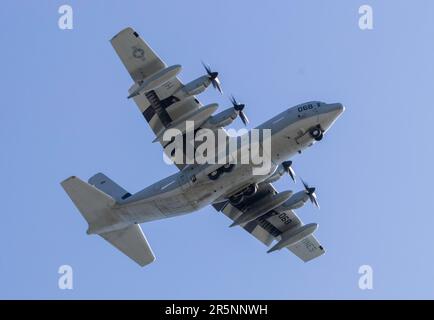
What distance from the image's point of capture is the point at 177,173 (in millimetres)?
44344

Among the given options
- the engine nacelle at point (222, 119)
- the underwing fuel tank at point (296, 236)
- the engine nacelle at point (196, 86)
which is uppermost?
the engine nacelle at point (196, 86)

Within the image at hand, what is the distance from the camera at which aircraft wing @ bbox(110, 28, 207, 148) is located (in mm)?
42906

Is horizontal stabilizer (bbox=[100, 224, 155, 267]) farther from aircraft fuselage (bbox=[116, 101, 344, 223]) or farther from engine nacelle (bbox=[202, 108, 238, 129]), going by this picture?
engine nacelle (bbox=[202, 108, 238, 129])

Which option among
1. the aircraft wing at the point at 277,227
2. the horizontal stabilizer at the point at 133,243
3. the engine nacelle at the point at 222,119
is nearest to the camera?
the engine nacelle at the point at 222,119

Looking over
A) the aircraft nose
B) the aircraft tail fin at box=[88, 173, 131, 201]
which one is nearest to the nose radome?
the aircraft nose

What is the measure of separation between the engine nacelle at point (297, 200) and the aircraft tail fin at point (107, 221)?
7885 millimetres

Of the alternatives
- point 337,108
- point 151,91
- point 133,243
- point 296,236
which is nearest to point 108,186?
point 133,243

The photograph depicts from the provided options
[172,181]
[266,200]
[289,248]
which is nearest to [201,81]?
[172,181]

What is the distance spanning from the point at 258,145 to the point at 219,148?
88.5 inches

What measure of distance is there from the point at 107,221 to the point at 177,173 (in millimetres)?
4460

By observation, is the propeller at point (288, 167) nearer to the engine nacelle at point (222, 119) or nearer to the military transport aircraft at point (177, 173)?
the military transport aircraft at point (177, 173)

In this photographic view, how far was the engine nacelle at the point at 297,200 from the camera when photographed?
47.0 meters

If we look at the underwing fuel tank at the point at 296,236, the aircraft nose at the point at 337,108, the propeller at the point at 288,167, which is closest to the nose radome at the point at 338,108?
the aircraft nose at the point at 337,108

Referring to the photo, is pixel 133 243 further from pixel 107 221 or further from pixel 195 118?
pixel 195 118
